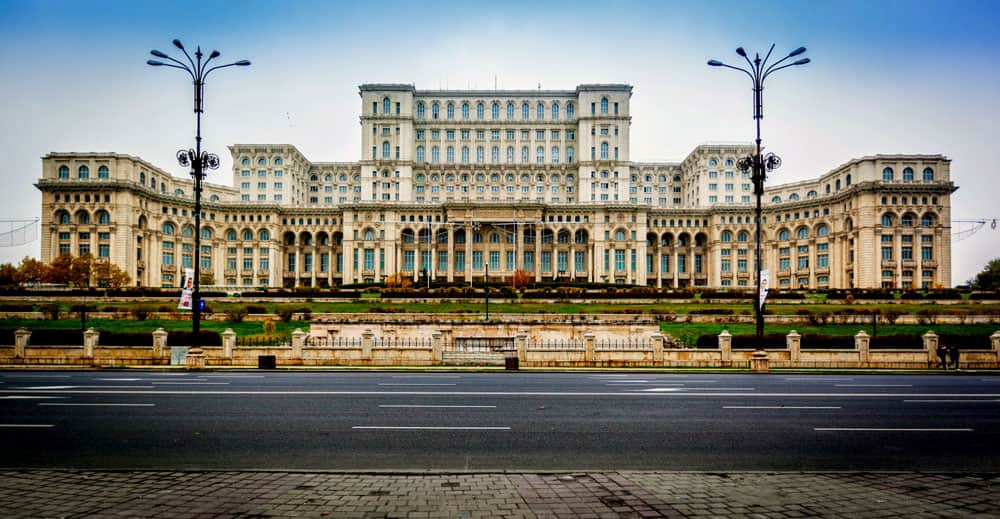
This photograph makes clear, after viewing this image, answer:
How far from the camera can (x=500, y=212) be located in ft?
316

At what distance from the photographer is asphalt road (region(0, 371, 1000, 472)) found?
29.2 feet

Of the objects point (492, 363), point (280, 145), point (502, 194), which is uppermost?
point (280, 145)

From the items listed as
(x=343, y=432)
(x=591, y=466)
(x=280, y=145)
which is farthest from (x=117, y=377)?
(x=280, y=145)

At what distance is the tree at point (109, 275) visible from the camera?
74.4 meters

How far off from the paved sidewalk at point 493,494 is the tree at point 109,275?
262 feet

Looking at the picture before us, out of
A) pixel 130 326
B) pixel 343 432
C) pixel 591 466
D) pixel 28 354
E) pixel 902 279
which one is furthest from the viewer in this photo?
pixel 902 279

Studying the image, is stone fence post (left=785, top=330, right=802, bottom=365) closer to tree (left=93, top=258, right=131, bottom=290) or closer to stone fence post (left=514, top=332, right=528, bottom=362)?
stone fence post (left=514, top=332, right=528, bottom=362)

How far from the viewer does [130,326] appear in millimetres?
38250

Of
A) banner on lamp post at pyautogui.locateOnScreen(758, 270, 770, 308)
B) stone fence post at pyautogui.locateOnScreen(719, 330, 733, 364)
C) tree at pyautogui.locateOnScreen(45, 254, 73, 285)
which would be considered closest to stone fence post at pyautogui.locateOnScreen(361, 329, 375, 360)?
stone fence post at pyautogui.locateOnScreen(719, 330, 733, 364)

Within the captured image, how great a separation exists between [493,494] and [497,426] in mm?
4193

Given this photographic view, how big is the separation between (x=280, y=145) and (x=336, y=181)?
1351 cm

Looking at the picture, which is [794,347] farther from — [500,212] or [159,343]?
[500,212]

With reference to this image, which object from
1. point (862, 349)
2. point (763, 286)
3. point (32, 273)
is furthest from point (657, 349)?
point (32, 273)

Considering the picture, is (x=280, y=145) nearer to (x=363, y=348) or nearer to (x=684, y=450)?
(x=363, y=348)
